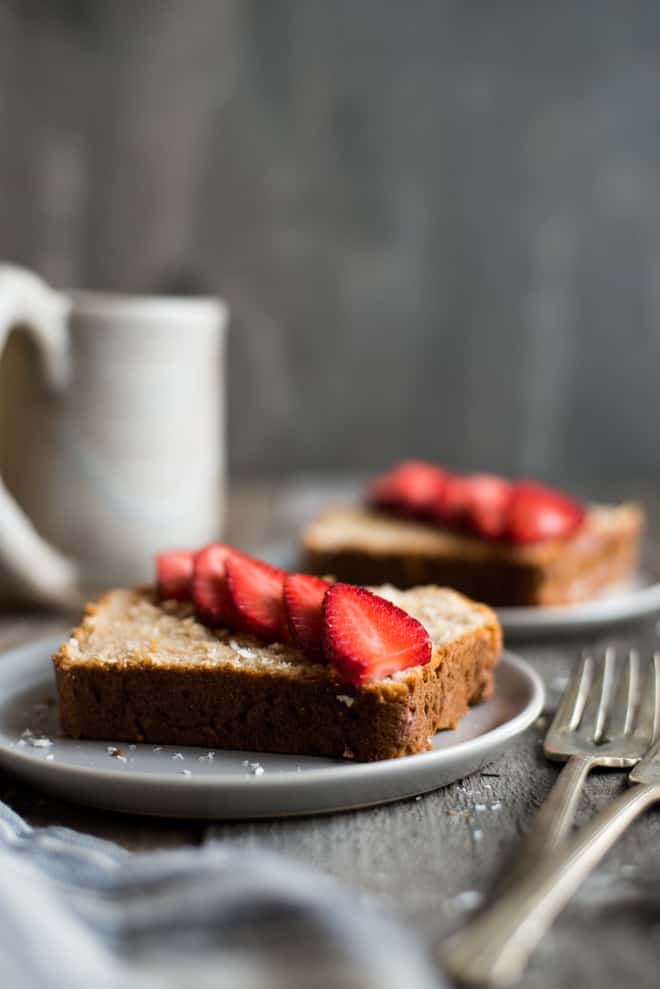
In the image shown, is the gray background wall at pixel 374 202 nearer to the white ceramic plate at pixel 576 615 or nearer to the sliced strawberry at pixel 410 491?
the sliced strawberry at pixel 410 491

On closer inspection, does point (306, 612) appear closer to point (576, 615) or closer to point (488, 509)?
point (576, 615)

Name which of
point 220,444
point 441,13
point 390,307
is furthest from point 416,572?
point 441,13

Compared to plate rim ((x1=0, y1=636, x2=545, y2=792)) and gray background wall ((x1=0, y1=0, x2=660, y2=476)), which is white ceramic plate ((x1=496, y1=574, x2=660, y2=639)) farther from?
gray background wall ((x1=0, y1=0, x2=660, y2=476))

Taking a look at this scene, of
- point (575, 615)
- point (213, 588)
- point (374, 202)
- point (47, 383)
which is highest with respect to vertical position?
point (374, 202)

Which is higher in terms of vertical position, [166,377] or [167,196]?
[167,196]

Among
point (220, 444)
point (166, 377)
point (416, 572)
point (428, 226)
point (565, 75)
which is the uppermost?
point (565, 75)

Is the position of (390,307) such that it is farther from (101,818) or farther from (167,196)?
(101,818)

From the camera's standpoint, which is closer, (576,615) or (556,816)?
(556,816)

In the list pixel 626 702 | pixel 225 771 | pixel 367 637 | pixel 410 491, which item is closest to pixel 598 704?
pixel 626 702
